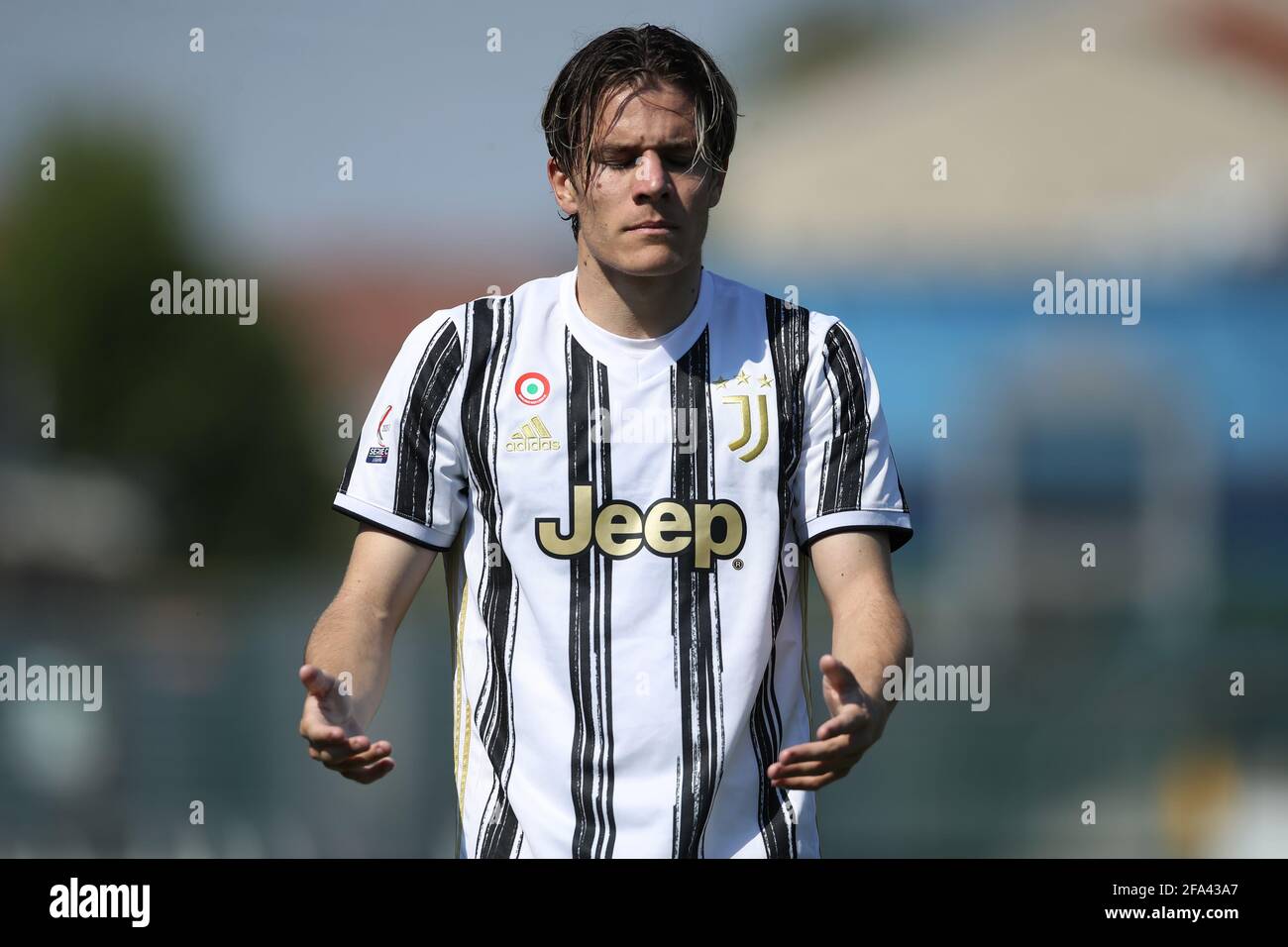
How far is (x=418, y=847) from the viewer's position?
6.11m

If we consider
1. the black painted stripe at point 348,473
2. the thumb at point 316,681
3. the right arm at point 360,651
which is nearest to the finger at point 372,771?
the right arm at point 360,651

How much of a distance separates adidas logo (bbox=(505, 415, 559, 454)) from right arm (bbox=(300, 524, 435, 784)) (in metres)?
0.25

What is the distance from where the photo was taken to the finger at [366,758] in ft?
6.77

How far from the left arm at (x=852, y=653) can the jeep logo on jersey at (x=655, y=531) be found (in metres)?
0.17

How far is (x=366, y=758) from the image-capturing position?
6.81ft

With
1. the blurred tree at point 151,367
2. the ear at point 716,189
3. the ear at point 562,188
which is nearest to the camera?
the ear at point 716,189

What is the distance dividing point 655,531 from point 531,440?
0.90 ft

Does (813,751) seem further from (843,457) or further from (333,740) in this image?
(333,740)

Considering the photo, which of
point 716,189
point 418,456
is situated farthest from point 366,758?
point 716,189

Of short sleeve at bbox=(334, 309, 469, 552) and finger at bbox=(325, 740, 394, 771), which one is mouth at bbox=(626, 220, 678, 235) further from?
finger at bbox=(325, 740, 394, 771)

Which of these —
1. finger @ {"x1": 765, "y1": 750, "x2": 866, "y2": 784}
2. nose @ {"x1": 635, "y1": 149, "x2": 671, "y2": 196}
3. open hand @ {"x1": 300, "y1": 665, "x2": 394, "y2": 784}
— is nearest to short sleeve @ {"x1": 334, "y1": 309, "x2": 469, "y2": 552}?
open hand @ {"x1": 300, "y1": 665, "x2": 394, "y2": 784}

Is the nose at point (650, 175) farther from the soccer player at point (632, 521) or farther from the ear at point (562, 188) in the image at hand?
the ear at point (562, 188)

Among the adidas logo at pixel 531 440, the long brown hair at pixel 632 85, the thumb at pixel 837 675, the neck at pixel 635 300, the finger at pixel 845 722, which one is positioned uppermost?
the long brown hair at pixel 632 85

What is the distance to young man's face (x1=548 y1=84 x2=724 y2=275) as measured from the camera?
227 centimetres
